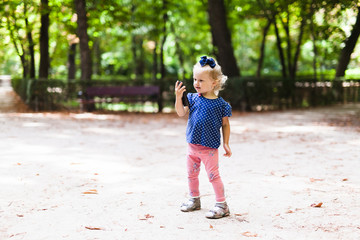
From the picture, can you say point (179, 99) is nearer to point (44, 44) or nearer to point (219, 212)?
point (219, 212)

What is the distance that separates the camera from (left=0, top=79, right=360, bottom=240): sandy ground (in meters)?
3.61

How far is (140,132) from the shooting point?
10.5 meters

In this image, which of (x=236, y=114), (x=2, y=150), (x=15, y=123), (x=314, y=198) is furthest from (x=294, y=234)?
(x=236, y=114)

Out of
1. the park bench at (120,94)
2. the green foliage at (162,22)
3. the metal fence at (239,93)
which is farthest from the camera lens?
the green foliage at (162,22)

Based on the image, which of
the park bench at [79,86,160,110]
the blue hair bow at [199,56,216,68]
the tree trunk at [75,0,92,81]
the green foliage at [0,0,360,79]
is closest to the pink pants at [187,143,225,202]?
the blue hair bow at [199,56,216,68]

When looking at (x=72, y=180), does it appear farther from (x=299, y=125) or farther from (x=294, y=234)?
(x=299, y=125)

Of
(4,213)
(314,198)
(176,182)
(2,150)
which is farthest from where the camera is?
(2,150)

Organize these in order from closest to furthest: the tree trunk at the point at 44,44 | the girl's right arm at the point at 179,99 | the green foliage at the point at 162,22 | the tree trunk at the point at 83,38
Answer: the girl's right arm at the point at 179,99 → the tree trunk at the point at 83,38 → the green foliage at the point at 162,22 → the tree trunk at the point at 44,44

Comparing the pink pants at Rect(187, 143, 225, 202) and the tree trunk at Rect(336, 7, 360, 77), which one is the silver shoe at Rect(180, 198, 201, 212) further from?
the tree trunk at Rect(336, 7, 360, 77)

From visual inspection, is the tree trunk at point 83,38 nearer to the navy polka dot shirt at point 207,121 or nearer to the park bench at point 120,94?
the park bench at point 120,94

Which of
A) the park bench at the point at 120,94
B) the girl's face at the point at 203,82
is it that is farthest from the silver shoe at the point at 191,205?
the park bench at the point at 120,94

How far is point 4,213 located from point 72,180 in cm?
146

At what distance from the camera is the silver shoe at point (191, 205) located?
13.5 feet

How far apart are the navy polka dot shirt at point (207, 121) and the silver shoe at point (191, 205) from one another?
64 centimetres
